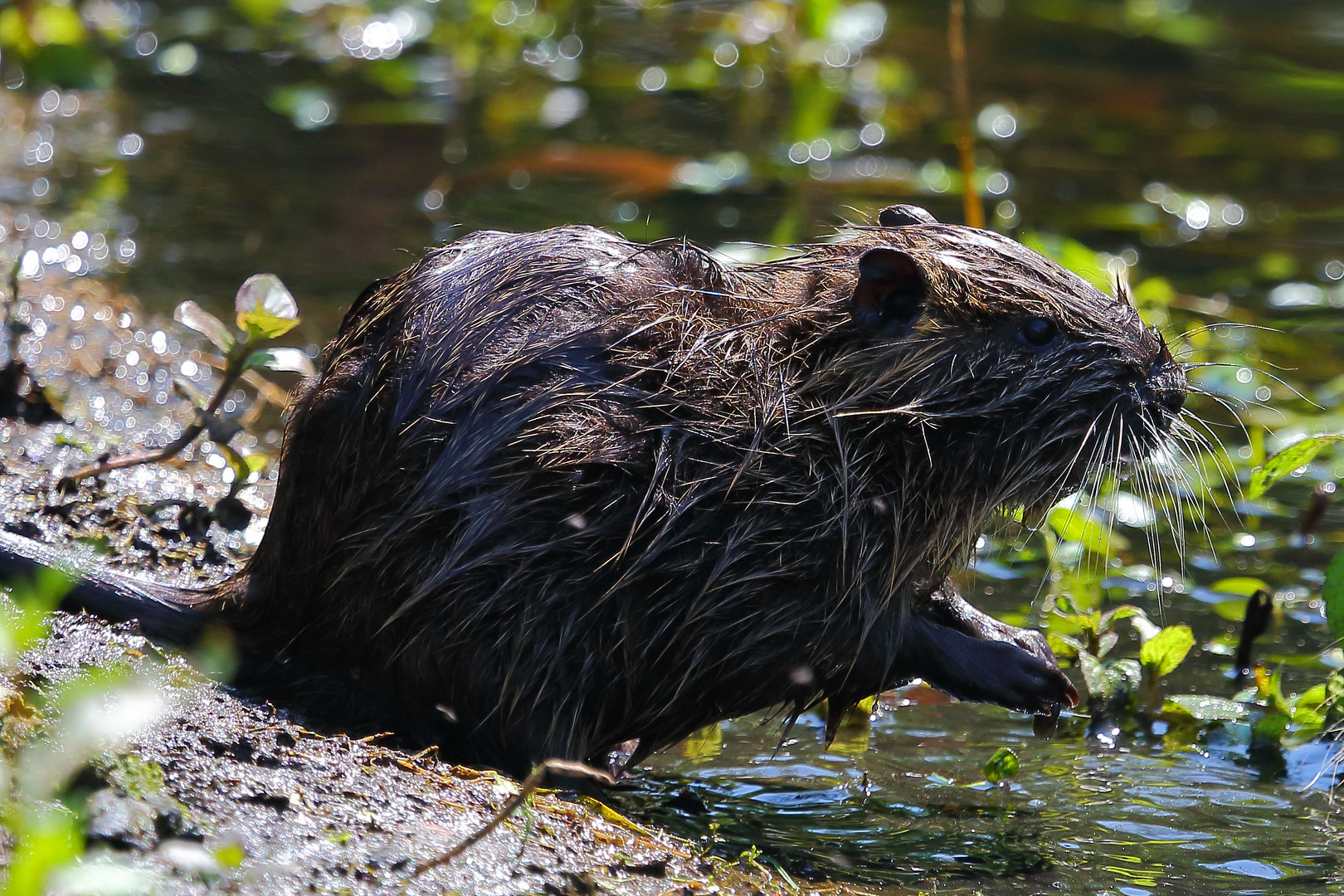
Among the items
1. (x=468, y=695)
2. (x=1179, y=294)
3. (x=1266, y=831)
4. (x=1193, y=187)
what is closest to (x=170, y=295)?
(x=468, y=695)

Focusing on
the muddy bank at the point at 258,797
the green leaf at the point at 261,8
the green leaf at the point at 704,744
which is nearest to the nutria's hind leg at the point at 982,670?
the green leaf at the point at 704,744

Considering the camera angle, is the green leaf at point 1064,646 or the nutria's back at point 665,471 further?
the green leaf at point 1064,646

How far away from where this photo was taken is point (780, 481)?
3.08 m

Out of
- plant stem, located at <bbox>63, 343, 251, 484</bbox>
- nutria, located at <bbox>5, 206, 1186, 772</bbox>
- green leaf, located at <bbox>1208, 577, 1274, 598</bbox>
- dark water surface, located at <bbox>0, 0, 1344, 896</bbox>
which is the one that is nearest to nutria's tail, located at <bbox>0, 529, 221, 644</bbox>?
nutria, located at <bbox>5, 206, 1186, 772</bbox>

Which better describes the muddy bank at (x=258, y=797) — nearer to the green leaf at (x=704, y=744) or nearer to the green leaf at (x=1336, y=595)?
the green leaf at (x=704, y=744)

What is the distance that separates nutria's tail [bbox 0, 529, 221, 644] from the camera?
3.06m

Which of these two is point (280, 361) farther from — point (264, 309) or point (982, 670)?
point (982, 670)

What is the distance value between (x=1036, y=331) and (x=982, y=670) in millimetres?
674

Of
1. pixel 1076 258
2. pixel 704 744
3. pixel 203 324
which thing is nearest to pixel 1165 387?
pixel 704 744

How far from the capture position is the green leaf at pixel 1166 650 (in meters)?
3.60

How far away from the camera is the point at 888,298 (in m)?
3.25

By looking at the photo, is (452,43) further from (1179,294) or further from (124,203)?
(1179,294)

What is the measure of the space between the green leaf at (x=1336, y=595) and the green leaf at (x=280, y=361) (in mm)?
2068

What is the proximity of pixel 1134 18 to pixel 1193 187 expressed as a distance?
2833mm
